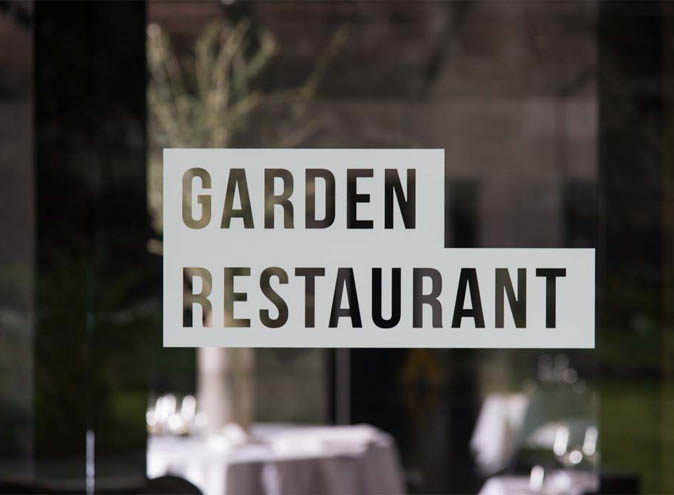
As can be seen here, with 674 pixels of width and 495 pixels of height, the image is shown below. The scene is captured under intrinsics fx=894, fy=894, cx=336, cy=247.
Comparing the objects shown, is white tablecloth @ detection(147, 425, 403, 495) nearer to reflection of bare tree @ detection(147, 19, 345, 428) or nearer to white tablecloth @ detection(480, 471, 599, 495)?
reflection of bare tree @ detection(147, 19, 345, 428)

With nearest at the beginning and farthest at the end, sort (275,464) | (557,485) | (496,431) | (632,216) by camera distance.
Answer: (557,485) → (275,464) → (632,216) → (496,431)

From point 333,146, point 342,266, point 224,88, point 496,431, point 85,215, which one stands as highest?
point 224,88

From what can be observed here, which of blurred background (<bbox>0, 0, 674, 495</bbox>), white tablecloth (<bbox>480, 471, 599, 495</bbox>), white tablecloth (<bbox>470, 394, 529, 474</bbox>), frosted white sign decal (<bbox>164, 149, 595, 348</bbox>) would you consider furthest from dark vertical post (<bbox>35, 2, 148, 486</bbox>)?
white tablecloth (<bbox>470, 394, 529, 474</bbox>)

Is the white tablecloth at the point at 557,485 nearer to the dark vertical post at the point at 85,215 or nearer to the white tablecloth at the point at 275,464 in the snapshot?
the white tablecloth at the point at 275,464

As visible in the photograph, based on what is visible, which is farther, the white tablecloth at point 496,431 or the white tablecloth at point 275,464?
the white tablecloth at point 496,431

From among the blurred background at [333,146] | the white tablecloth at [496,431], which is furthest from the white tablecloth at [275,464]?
the white tablecloth at [496,431]

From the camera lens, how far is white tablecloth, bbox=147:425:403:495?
3076 millimetres

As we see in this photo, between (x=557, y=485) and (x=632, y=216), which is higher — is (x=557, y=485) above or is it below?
below

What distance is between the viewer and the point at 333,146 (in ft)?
12.8

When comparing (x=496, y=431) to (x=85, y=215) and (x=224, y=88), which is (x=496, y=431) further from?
(x=85, y=215)

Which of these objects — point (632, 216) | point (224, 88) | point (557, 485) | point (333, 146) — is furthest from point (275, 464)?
point (632, 216)

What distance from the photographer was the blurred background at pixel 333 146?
3.16 meters

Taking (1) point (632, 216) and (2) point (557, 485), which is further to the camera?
(1) point (632, 216)

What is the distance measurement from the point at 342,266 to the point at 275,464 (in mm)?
1205
